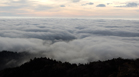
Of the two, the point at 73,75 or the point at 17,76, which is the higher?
the point at 73,75

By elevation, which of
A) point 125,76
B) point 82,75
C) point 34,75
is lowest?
point 34,75

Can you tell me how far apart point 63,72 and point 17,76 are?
146 ft

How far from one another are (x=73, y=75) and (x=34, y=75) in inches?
1367

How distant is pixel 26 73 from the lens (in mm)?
116250

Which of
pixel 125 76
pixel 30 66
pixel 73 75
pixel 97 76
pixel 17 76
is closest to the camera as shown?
pixel 125 76

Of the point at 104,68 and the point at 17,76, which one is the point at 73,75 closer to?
the point at 104,68

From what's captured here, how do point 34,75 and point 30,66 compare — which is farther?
point 30,66

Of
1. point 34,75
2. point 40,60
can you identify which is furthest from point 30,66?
point 34,75

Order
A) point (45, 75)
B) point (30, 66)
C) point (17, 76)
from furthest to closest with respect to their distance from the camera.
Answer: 1. point (30, 66)
2. point (17, 76)
3. point (45, 75)

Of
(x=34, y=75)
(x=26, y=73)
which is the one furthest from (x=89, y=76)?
(x=26, y=73)

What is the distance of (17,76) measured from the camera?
116 metres

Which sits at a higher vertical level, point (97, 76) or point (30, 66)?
point (97, 76)

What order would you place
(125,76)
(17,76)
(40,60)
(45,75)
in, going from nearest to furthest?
(125,76)
(45,75)
(17,76)
(40,60)

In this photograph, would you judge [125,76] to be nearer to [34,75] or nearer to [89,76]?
[89,76]
